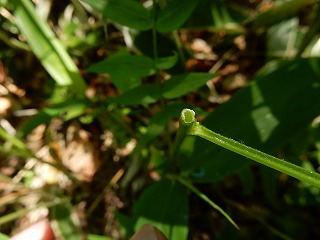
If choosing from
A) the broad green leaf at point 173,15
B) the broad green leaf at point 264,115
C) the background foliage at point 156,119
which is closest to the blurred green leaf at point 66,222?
the background foliage at point 156,119

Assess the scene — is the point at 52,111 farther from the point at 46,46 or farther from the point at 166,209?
the point at 166,209

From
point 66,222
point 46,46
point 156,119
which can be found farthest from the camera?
point 66,222

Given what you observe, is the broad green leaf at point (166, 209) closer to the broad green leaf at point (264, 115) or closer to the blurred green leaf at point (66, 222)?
the broad green leaf at point (264, 115)

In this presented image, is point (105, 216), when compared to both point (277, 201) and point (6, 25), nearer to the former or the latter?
point (277, 201)

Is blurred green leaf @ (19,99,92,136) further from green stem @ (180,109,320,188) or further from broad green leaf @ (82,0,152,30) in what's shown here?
green stem @ (180,109,320,188)

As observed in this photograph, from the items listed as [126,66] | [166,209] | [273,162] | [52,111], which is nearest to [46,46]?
[52,111]

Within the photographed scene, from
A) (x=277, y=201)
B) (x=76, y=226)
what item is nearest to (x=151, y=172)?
(x=76, y=226)
